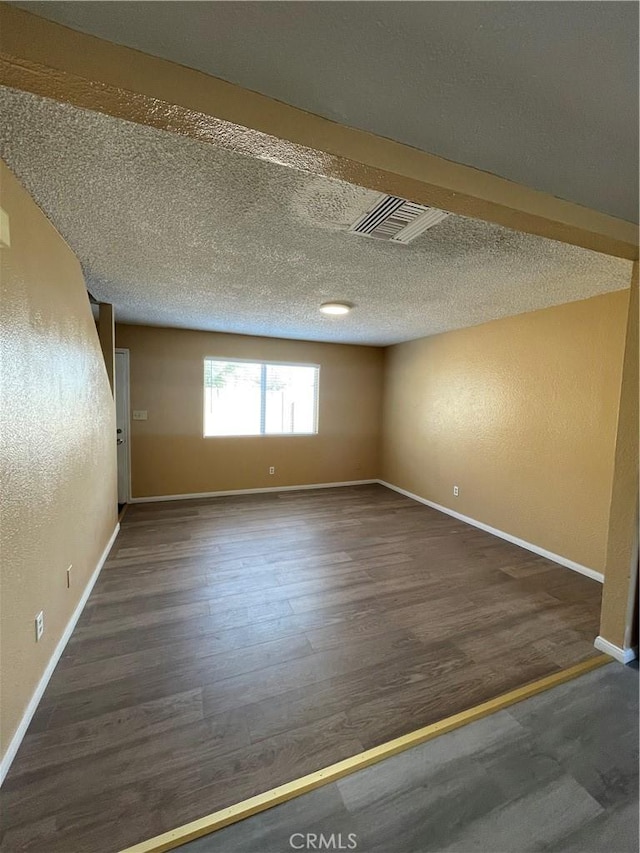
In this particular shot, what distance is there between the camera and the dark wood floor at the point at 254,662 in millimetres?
1248

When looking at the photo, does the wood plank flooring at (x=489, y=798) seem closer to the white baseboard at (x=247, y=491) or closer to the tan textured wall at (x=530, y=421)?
the tan textured wall at (x=530, y=421)

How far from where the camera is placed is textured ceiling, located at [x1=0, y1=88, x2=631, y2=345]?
1.28m

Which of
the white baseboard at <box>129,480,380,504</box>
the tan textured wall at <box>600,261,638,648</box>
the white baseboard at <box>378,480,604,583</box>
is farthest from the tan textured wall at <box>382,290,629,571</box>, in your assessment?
the white baseboard at <box>129,480,380,504</box>

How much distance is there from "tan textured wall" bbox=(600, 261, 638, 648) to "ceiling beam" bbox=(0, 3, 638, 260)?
90cm

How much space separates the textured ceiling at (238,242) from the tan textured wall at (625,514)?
67 cm

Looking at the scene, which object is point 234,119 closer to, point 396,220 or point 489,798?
point 396,220

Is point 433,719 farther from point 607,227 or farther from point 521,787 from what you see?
point 607,227

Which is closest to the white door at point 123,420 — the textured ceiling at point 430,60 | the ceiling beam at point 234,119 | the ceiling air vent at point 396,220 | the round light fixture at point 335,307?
the round light fixture at point 335,307

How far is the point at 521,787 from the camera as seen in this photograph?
4.18 feet

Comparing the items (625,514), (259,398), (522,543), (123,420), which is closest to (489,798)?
(625,514)

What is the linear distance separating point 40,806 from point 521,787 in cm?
171

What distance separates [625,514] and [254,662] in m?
2.20

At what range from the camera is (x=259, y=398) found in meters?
5.14
